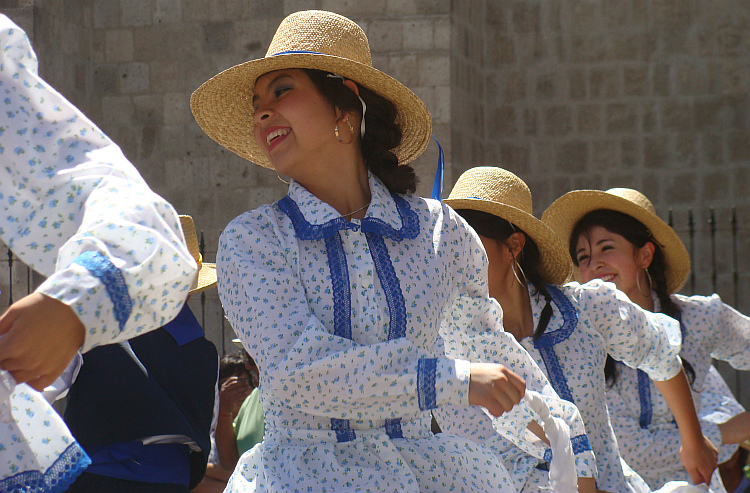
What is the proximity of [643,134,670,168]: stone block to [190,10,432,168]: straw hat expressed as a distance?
26.5ft

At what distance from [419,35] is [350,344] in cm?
735

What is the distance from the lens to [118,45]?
9.74 m

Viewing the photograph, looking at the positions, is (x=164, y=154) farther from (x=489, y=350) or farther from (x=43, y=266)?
(x=43, y=266)

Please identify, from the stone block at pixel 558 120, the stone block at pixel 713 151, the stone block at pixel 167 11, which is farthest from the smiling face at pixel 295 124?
the stone block at pixel 713 151

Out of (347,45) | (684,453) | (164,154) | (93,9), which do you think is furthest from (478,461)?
(93,9)

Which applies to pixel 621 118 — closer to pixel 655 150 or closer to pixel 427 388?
pixel 655 150

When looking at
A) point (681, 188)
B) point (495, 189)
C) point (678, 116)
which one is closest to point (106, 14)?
point (678, 116)

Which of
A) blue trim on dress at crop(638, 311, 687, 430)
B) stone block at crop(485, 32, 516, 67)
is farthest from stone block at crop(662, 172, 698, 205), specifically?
blue trim on dress at crop(638, 311, 687, 430)

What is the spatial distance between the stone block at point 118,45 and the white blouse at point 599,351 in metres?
7.41

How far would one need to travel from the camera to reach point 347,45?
8.78ft

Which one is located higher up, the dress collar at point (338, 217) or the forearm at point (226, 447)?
the dress collar at point (338, 217)

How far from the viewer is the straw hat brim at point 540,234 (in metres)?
3.55

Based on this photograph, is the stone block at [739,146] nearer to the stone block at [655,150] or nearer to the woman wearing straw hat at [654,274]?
the stone block at [655,150]

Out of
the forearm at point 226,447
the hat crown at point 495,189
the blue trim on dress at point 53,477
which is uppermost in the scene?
the blue trim on dress at point 53,477
